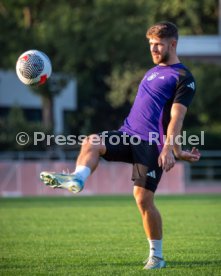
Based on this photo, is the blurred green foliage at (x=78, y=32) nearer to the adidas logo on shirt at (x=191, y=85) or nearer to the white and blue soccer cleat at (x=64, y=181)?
the adidas logo on shirt at (x=191, y=85)

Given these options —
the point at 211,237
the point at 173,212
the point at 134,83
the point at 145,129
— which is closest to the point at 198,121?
the point at 134,83

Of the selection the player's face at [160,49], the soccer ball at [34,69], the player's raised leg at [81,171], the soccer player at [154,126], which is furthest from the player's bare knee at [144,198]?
the soccer ball at [34,69]

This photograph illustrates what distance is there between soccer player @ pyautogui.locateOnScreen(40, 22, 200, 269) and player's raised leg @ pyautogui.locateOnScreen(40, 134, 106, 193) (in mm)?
71

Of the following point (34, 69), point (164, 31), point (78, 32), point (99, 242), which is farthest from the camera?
point (78, 32)

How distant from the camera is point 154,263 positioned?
8.01m

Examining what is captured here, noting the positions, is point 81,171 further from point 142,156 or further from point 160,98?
point 160,98

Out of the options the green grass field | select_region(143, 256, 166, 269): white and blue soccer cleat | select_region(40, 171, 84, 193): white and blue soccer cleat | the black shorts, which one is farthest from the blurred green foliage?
select_region(40, 171, 84, 193): white and blue soccer cleat

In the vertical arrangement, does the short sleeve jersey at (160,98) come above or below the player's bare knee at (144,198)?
above

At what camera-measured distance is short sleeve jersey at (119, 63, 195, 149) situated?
7895mm

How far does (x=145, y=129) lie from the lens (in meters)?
8.00

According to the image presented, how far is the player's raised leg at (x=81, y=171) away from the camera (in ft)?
23.5

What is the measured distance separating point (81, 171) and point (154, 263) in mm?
1329

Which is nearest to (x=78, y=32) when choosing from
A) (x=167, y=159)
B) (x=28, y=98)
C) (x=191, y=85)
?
(x=28, y=98)

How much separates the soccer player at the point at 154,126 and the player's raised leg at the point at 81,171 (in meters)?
0.07
